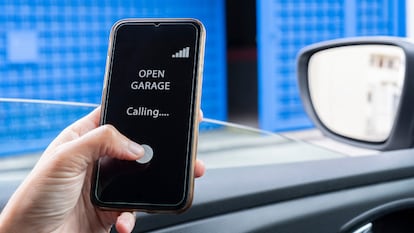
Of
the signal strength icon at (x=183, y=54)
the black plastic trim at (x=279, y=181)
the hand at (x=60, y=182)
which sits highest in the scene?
the signal strength icon at (x=183, y=54)

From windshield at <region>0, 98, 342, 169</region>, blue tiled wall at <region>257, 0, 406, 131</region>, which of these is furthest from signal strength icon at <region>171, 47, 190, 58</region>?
blue tiled wall at <region>257, 0, 406, 131</region>

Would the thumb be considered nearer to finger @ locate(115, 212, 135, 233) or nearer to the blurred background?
finger @ locate(115, 212, 135, 233)

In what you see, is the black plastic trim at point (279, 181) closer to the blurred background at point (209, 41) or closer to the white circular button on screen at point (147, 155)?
the white circular button on screen at point (147, 155)

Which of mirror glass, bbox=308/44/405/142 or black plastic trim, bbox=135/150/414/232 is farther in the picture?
mirror glass, bbox=308/44/405/142

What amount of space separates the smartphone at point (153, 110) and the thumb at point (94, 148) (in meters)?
0.04

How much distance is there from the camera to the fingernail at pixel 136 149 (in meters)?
0.69

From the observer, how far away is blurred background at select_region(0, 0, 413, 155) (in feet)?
12.7

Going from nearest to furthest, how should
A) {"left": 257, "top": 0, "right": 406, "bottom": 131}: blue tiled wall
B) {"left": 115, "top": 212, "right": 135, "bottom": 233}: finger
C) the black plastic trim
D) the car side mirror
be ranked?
{"left": 115, "top": 212, "right": 135, "bottom": 233}: finger, the black plastic trim, the car side mirror, {"left": 257, "top": 0, "right": 406, "bottom": 131}: blue tiled wall

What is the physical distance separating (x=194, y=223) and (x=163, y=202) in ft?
0.78

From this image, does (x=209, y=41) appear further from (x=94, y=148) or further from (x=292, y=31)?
(x=94, y=148)

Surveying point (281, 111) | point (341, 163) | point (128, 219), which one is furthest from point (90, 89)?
point (128, 219)

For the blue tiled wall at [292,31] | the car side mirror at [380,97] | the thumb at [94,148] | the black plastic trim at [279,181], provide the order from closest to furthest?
the thumb at [94,148] → the black plastic trim at [279,181] → the car side mirror at [380,97] → the blue tiled wall at [292,31]

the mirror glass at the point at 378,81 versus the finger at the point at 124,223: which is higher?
the mirror glass at the point at 378,81

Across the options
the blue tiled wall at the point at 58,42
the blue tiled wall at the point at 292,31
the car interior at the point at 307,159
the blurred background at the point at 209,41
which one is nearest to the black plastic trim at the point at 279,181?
the car interior at the point at 307,159
